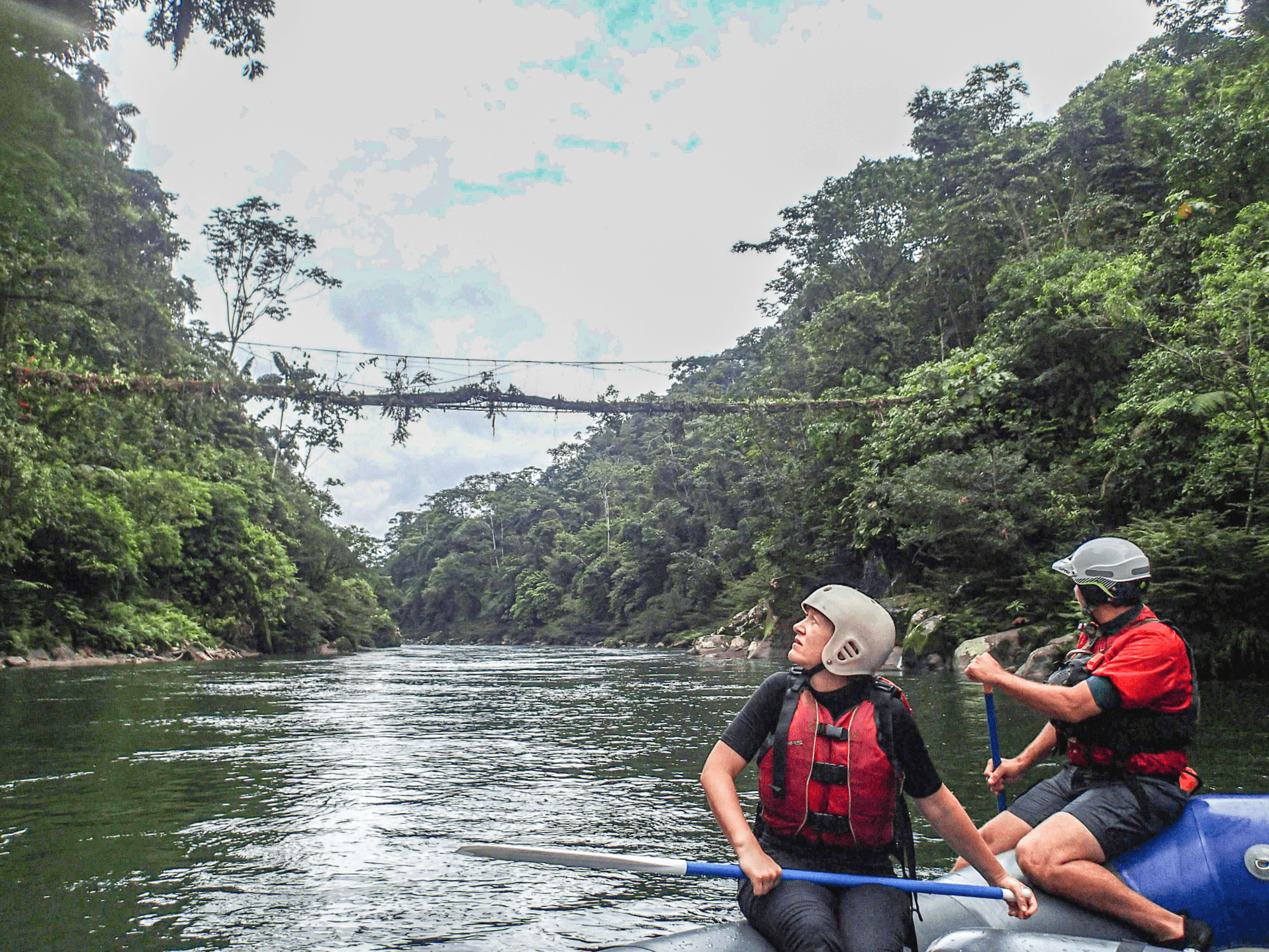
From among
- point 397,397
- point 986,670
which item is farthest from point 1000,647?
point 986,670

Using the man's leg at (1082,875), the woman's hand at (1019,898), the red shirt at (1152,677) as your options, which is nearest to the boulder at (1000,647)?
the red shirt at (1152,677)

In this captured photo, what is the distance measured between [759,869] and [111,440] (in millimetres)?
15123

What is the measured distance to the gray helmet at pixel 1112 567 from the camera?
2.64 metres

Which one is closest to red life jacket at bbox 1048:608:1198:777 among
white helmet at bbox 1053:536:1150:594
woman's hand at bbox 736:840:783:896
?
white helmet at bbox 1053:536:1150:594

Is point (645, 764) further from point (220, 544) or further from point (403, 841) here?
point (220, 544)

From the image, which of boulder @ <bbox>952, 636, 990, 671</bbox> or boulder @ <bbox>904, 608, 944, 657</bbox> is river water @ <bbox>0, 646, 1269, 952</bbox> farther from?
boulder @ <bbox>904, 608, 944, 657</bbox>

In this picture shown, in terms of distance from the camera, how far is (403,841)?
14.1 ft

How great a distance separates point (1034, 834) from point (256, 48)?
8695 mm

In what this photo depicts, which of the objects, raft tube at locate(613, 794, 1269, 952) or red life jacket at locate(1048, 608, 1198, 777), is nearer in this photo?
raft tube at locate(613, 794, 1269, 952)

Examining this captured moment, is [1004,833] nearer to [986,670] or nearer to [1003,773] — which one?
[1003,773]

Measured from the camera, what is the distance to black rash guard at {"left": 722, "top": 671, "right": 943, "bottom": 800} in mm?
2057

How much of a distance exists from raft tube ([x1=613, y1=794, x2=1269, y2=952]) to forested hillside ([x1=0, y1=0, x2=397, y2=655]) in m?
5.22

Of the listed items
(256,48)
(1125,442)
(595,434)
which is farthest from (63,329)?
(595,434)

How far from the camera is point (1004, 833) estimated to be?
2713 millimetres
